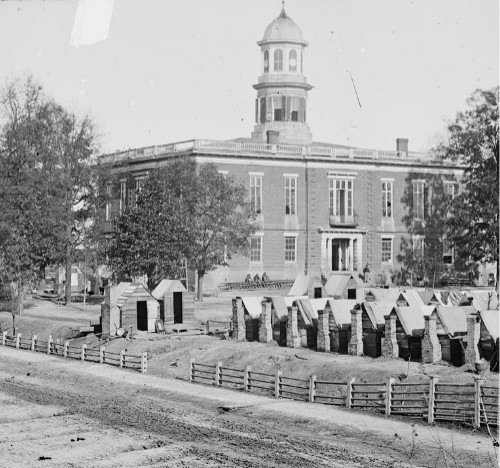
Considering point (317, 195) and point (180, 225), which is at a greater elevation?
point (317, 195)

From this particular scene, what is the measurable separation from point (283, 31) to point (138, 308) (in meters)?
43.2

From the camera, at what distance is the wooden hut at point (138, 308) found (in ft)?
164

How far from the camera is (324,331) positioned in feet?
136

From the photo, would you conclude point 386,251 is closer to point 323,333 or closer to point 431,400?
point 323,333

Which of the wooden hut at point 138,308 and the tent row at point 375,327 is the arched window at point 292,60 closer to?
the wooden hut at point 138,308

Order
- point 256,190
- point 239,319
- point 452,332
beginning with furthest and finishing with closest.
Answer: point 256,190
point 239,319
point 452,332

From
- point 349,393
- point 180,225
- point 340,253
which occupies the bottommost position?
point 349,393

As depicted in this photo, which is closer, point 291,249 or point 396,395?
point 396,395

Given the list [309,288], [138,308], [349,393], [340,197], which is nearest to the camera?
[349,393]

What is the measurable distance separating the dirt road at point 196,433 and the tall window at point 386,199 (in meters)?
49.5

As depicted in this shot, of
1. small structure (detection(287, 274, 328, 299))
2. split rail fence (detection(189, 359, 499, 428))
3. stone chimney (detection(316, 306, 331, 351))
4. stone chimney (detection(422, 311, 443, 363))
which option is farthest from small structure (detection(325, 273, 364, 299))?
split rail fence (detection(189, 359, 499, 428))

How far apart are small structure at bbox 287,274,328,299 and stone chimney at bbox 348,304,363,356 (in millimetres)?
17071

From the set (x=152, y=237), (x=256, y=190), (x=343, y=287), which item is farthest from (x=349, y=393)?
(x=256, y=190)

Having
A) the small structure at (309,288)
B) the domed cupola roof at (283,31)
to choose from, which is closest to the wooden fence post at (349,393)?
the small structure at (309,288)
